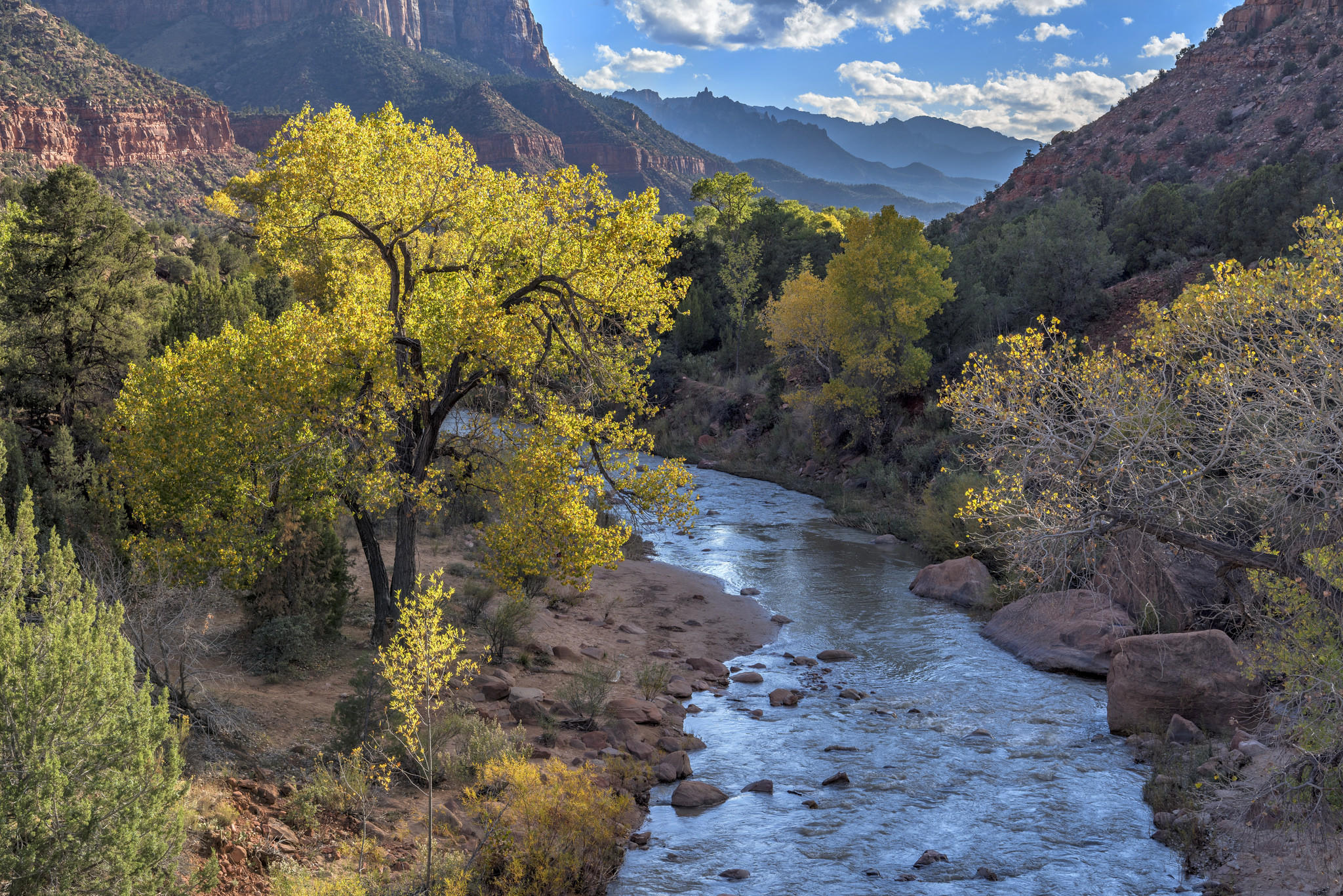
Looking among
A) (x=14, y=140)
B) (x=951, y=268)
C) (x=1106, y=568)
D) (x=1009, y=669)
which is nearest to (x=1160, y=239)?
(x=951, y=268)

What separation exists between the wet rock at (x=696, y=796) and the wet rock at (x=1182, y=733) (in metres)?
6.68

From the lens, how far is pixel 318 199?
39.3 ft

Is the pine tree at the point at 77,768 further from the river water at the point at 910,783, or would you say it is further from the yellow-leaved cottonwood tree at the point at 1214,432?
the yellow-leaved cottonwood tree at the point at 1214,432

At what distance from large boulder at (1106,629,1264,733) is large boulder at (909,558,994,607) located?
6.40 m

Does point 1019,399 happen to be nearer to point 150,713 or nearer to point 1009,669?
point 1009,669

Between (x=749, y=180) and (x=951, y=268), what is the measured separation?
32.7 metres

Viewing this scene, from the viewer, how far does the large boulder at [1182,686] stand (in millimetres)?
12875

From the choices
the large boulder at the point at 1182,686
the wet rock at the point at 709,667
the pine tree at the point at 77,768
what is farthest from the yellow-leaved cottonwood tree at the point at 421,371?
the large boulder at the point at 1182,686

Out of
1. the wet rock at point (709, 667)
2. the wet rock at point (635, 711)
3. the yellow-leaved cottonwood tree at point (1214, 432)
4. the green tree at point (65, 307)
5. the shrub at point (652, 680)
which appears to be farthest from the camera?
the green tree at point (65, 307)

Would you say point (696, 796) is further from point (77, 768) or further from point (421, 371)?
point (77, 768)

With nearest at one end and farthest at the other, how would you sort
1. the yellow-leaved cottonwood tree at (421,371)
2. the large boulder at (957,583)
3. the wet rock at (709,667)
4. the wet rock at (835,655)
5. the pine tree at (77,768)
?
the pine tree at (77,768)
the yellow-leaved cottonwood tree at (421,371)
the wet rock at (709,667)
the wet rock at (835,655)
the large boulder at (957,583)

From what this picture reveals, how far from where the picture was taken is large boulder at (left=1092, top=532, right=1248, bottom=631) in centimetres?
1583

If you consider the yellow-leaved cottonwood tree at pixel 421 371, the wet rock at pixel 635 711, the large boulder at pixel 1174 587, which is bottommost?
the wet rock at pixel 635 711

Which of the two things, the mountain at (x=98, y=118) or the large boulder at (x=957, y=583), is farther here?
the mountain at (x=98, y=118)
